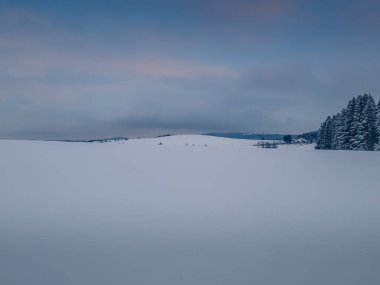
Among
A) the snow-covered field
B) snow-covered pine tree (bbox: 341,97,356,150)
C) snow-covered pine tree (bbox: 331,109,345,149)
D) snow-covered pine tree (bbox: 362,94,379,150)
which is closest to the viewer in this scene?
the snow-covered field

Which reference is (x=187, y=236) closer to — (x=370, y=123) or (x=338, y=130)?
(x=370, y=123)

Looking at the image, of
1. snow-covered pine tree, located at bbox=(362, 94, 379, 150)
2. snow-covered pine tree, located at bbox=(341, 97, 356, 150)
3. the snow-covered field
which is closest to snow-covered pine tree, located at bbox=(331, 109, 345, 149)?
snow-covered pine tree, located at bbox=(341, 97, 356, 150)

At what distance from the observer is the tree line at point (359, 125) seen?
4497cm

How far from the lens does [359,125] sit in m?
45.8

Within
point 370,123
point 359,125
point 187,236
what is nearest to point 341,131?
point 359,125

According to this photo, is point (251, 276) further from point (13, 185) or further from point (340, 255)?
point (13, 185)

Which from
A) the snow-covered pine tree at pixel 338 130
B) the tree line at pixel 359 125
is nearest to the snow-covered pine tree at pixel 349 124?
the tree line at pixel 359 125

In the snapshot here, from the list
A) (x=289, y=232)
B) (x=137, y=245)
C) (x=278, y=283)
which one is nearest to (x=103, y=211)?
(x=137, y=245)

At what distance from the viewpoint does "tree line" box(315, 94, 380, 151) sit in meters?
45.0

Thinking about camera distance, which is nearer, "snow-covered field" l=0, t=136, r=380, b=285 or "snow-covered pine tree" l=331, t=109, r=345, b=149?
"snow-covered field" l=0, t=136, r=380, b=285

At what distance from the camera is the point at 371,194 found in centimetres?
898

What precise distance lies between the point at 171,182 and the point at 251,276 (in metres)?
7.39

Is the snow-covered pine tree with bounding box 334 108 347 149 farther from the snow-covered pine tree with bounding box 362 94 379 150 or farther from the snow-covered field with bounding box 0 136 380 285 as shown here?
the snow-covered field with bounding box 0 136 380 285

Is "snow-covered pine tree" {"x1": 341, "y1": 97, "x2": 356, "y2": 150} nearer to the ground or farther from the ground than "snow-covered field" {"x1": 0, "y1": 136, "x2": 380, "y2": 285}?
farther from the ground
